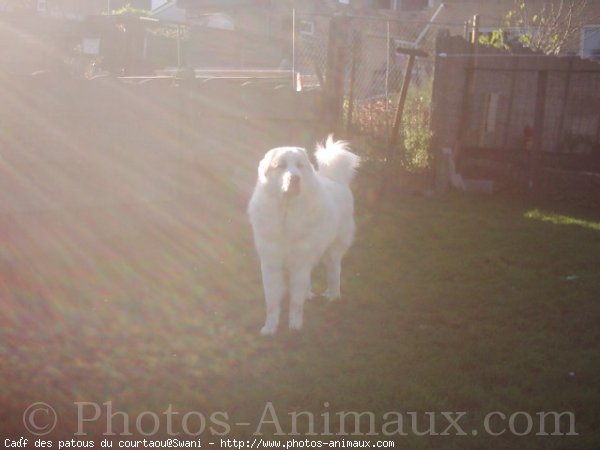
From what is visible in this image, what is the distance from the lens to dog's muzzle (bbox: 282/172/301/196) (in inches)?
193

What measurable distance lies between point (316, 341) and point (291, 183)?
1082mm

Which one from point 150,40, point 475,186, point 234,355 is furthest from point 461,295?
point 150,40

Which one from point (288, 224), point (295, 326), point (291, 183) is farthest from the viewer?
point (295, 326)

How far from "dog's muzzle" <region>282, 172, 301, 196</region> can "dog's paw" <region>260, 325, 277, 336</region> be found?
3.17 ft

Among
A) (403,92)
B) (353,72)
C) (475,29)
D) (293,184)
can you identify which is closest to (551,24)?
(475,29)

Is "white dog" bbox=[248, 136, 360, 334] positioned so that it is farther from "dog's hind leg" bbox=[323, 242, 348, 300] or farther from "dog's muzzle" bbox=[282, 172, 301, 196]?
"dog's hind leg" bbox=[323, 242, 348, 300]

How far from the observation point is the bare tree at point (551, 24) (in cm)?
1698

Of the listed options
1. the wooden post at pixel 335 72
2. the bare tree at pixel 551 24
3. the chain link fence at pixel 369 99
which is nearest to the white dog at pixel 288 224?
the wooden post at pixel 335 72

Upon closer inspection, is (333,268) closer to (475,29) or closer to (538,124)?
(538,124)

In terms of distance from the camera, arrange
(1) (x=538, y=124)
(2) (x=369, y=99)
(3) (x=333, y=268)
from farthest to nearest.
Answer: (2) (x=369, y=99) → (1) (x=538, y=124) → (3) (x=333, y=268)

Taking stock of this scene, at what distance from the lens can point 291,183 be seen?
4.89m

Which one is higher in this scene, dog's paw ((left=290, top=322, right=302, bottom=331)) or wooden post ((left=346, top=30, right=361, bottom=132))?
wooden post ((left=346, top=30, right=361, bottom=132))

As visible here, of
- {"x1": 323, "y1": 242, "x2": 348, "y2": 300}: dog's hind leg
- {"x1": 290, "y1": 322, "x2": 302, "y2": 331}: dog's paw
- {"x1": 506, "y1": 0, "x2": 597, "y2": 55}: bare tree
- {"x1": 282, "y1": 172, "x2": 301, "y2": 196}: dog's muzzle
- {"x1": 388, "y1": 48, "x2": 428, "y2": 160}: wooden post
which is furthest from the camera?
{"x1": 506, "y1": 0, "x2": 597, "y2": 55}: bare tree

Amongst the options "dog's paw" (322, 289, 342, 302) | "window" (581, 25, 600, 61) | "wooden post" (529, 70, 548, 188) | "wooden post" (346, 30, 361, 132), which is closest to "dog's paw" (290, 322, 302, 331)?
"dog's paw" (322, 289, 342, 302)
